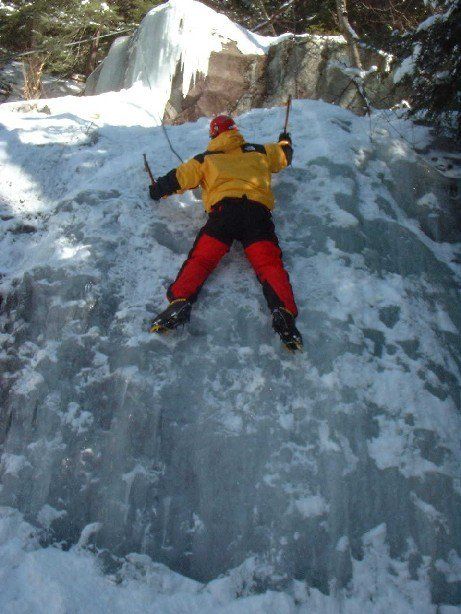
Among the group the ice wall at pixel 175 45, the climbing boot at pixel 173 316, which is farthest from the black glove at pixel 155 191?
the ice wall at pixel 175 45

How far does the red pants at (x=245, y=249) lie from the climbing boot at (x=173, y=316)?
0.06 meters

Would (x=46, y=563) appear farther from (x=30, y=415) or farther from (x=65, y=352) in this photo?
(x=65, y=352)

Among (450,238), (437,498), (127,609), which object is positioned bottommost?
(127,609)

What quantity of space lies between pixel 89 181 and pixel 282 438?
8.80ft

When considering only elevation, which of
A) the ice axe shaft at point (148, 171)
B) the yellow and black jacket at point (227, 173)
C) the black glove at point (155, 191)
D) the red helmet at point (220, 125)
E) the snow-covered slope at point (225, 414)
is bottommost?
the snow-covered slope at point (225, 414)

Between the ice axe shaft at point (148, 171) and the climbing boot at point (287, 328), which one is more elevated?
the ice axe shaft at point (148, 171)

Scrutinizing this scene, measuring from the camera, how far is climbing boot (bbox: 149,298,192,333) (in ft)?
10.5

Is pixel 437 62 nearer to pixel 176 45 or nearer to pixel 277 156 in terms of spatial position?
pixel 277 156

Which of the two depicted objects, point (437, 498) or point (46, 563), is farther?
point (437, 498)

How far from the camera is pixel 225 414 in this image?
3.00 meters

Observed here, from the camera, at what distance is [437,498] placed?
2.88 metres

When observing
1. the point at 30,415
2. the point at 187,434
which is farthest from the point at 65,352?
the point at 187,434

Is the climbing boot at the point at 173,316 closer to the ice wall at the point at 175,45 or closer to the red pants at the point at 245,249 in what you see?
the red pants at the point at 245,249

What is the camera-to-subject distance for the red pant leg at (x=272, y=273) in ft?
10.7
